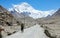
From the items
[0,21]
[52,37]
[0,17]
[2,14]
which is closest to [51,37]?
[52,37]

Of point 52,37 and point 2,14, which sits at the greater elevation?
point 2,14

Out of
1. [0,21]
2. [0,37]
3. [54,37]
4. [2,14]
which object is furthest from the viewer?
[2,14]

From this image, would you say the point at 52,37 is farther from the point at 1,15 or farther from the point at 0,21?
the point at 1,15

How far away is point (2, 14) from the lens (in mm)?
70562

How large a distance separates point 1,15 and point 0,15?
38 centimetres

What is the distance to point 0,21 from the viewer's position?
59469 millimetres

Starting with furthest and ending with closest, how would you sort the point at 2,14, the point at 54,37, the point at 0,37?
1. the point at 2,14
2. the point at 54,37
3. the point at 0,37

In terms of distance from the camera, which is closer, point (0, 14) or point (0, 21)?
point (0, 21)

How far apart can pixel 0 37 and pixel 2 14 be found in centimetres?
5231

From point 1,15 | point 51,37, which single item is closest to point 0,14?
point 1,15

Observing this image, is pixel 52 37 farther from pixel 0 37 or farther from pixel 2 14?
pixel 2 14

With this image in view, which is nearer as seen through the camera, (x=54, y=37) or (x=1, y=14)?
(x=54, y=37)

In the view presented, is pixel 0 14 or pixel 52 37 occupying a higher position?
pixel 0 14

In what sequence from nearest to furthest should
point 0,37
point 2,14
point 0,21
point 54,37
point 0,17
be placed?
point 0,37
point 54,37
point 0,21
point 0,17
point 2,14
